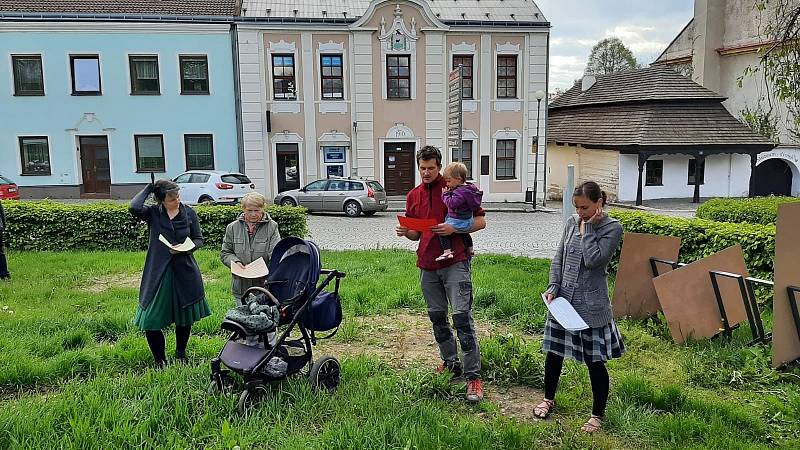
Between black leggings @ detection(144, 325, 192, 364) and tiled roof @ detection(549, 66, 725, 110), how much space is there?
2683 cm

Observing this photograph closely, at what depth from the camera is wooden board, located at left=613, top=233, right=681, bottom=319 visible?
6.54 meters

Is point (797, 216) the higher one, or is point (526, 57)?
point (526, 57)

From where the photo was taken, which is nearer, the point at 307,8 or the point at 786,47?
the point at 786,47

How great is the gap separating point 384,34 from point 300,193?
798 centimetres

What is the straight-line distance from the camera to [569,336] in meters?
4.21

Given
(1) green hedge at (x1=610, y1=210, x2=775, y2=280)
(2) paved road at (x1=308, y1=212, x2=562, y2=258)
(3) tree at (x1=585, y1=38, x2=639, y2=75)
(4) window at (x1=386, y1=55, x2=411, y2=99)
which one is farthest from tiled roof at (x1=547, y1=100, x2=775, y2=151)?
(3) tree at (x1=585, y1=38, x2=639, y2=75)

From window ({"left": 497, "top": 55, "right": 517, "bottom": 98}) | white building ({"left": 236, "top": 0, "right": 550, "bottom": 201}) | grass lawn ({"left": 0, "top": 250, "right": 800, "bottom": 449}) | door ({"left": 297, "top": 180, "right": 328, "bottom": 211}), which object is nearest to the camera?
grass lawn ({"left": 0, "top": 250, "right": 800, "bottom": 449})

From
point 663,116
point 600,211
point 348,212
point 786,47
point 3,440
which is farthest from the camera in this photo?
point 663,116

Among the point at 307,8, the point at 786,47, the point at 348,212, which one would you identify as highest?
the point at 307,8

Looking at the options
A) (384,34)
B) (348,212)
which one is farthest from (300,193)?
(384,34)

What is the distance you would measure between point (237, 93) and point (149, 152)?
4425mm

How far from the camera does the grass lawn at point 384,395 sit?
3.85 metres

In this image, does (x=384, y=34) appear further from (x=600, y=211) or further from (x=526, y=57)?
(x=600, y=211)

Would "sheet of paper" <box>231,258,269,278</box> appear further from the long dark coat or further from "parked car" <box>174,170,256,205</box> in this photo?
"parked car" <box>174,170,256,205</box>
